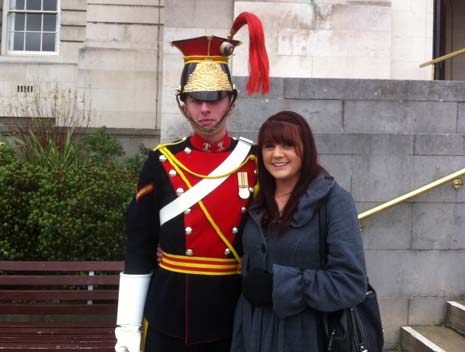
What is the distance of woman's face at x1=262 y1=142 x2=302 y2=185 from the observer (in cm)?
227

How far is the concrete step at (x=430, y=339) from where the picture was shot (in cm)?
444

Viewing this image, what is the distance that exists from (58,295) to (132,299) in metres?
2.33

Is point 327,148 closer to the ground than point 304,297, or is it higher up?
higher up

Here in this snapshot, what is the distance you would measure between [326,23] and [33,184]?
4057 millimetres

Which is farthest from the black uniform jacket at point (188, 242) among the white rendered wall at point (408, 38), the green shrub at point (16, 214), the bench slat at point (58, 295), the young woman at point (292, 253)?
the white rendered wall at point (408, 38)

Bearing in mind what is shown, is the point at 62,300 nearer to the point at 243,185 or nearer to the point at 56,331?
the point at 56,331

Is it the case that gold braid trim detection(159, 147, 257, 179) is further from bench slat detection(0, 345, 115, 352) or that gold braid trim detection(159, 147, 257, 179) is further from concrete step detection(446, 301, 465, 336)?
concrete step detection(446, 301, 465, 336)

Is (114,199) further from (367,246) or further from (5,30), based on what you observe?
(5,30)

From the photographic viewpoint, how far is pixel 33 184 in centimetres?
568

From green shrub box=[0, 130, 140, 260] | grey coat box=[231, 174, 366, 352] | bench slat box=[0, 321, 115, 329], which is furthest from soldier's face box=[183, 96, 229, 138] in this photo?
green shrub box=[0, 130, 140, 260]

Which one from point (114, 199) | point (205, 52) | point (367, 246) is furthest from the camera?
point (114, 199)

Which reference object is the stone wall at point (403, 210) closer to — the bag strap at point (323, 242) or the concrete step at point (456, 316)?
the concrete step at point (456, 316)

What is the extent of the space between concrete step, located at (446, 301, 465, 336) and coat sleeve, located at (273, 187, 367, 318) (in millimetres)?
3010

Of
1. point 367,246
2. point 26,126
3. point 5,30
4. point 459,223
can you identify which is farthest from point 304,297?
point 5,30
